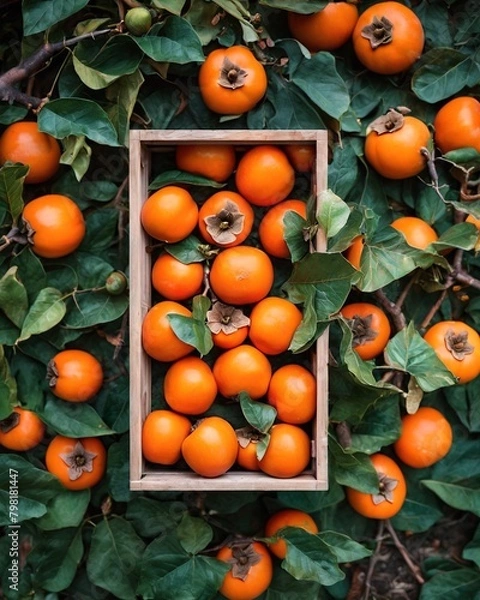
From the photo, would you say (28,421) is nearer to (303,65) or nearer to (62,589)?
(62,589)

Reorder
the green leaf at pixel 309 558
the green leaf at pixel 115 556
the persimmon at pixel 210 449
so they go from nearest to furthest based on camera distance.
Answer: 1. the persimmon at pixel 210 449
2. the green leaf at pixel 309 558
3. the green leaf at pixel 115 556

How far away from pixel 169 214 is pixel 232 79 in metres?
0.25

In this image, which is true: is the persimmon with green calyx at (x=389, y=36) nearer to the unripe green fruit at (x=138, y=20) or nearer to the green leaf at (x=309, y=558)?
the unripe green fruit at (x=138, y=20)

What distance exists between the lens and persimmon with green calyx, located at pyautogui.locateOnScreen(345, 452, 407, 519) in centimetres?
121

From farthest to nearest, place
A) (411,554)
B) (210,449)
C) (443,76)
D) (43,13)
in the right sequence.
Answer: (411,554)
(443,76)
(43,13)
(210,449)

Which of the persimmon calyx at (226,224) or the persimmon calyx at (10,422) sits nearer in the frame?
the persimmon calyx at (226,224)

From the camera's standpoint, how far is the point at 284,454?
3.44ft

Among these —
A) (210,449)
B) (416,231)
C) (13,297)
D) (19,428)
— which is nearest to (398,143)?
(416,231)

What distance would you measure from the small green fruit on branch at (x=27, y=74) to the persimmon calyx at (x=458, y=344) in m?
0.78

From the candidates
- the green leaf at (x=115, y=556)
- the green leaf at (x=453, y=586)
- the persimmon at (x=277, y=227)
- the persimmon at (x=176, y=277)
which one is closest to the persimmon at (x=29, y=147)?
the persimmon at (x=176, y=277)

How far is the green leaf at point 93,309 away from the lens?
1.20 meters

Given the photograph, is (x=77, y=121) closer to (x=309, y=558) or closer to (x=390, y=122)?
(x=390, y=122)

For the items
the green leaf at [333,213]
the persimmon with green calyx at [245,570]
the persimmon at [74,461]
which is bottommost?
the persimmon with green calyx at [245,570]

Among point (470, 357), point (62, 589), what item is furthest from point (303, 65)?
point (62, 589)
